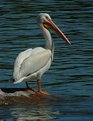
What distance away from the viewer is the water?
40.9 feet

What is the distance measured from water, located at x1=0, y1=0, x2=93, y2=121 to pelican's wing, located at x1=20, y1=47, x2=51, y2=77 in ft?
2.11

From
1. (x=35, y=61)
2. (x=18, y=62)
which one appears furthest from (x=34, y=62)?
(x=18, y=62)

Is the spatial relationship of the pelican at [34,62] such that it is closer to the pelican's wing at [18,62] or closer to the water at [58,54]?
the pelican's wing at [18,62]

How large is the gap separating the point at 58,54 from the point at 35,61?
3.80 metres

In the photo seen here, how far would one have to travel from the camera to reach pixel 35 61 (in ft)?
43.9

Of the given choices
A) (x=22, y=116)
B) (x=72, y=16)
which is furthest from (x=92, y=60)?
(x=72, y=16)

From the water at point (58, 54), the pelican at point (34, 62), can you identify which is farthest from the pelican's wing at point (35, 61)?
the water at point (58, 54)

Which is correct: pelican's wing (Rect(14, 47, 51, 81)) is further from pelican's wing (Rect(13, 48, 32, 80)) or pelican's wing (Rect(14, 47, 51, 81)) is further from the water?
the water

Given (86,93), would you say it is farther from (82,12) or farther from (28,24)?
(82,12)

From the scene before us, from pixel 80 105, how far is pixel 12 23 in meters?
8.71

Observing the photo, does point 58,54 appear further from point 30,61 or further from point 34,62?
point 30,61

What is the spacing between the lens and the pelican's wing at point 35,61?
1305 cm

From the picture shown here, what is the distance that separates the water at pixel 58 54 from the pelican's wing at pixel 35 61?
0.64 metres

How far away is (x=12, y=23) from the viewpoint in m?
21.3
